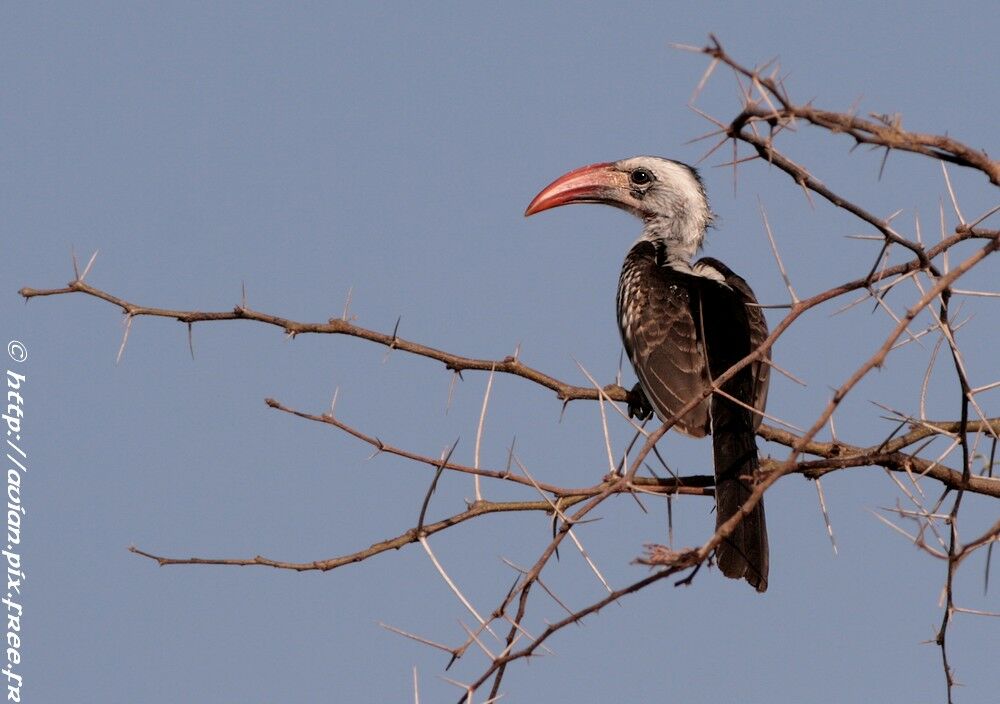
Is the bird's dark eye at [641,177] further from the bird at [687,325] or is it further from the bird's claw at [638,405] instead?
the bird's claw at [638,405]

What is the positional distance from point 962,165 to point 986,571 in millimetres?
937

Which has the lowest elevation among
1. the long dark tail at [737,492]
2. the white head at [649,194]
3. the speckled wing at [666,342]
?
the long dark tail at [737,492]

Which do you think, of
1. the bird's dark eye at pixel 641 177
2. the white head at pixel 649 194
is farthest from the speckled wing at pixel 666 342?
the bird's dark eye at pixel 641 177

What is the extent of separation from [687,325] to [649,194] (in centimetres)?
224

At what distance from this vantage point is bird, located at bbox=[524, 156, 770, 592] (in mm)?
4227

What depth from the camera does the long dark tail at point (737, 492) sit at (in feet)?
13.3

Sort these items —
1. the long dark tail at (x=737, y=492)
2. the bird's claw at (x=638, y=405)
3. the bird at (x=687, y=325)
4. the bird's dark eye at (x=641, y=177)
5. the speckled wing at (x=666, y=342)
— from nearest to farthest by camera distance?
the long dark tail at (x=737, y=492), the bird at (x=687, y=325), the speckled wing at (x=666, y=342), the bird's claw at (x=638, y=405), the bird's dark eye at (x=641, y=177)

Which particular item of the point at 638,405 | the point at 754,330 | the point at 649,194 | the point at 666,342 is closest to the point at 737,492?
the point at 666,342

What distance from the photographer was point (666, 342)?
5254 mm

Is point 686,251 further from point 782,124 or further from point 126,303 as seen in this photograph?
point 782,124

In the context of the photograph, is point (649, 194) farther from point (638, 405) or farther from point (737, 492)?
point (737, 492)

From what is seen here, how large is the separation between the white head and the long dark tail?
104 inches

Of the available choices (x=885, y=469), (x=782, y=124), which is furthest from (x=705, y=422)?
(x=782, y=124)

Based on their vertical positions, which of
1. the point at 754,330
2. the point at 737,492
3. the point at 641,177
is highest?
the point at 641,177
